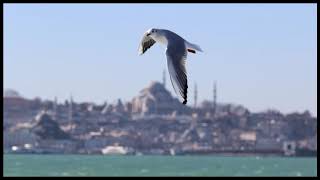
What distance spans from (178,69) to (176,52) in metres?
0.05

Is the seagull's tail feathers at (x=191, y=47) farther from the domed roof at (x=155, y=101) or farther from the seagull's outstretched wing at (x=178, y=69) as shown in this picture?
the domed roof at (x=155, y=101)

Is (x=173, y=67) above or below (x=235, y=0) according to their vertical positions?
below

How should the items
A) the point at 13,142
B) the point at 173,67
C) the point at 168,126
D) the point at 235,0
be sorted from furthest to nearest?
1. the point at 168,126
2. the point at 13,142
3. the point at 235,0
4. the point at 173,67

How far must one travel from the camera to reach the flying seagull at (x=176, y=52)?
2211 mm

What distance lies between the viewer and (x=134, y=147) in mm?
56625

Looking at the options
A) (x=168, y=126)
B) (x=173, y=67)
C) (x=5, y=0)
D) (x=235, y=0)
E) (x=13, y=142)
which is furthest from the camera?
(x=168, y=126)

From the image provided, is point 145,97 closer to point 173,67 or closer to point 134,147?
point 134,147

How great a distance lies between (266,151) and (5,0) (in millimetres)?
54289

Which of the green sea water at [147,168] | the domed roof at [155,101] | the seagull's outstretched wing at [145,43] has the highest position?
the domed roof at [155,101]

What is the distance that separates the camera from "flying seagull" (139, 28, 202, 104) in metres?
2.21

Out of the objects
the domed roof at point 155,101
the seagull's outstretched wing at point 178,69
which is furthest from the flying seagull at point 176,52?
the domed roof at point 155,101

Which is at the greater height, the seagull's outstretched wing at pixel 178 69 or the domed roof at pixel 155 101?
the domed roof at pixel 155 101

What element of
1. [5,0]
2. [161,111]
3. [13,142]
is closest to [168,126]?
[161,111]

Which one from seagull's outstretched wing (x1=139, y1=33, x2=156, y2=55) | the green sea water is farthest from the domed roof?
seagull's outstretched wing (x1=139, y1=33, x2=156, y2=55)
